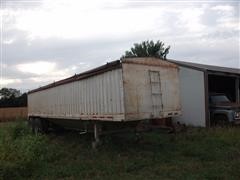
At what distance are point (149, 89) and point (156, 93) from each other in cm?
39

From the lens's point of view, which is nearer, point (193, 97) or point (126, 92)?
point (126, 92)

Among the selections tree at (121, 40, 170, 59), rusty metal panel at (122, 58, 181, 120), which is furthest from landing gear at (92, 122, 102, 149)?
tree at (121, 40, 170, 59)

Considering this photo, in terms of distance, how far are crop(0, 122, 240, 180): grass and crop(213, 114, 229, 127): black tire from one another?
348 centimetres

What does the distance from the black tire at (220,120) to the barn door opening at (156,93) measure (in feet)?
22.4

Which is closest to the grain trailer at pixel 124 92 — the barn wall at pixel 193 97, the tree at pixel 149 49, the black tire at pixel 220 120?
the black tire at pixel 220 120

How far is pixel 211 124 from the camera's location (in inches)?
741

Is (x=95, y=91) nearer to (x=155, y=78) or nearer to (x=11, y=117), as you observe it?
(x=155, y=78)

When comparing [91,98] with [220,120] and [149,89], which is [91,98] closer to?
[149,89]

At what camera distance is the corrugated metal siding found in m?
11.2

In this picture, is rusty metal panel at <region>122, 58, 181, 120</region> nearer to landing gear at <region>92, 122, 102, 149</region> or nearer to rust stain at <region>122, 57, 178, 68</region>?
rust stain at <region>122, 57, 178, 68</region>

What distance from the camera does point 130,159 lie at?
10609 mm

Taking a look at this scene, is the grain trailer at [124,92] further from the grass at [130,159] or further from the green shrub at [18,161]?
the green shrub at [18,161]

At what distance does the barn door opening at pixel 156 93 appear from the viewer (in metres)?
12.0

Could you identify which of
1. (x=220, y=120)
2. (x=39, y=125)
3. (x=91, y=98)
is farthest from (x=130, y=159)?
(x=39, y=125)
